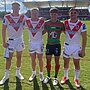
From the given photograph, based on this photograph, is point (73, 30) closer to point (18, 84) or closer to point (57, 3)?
point (18, 84)

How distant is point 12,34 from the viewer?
739cm

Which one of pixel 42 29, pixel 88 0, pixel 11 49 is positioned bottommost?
pixel 11 49

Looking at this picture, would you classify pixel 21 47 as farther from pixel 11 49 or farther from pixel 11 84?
pixel 11 84

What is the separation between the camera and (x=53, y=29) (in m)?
7.19

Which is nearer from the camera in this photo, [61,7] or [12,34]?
[12,34]

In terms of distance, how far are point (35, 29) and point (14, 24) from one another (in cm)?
52

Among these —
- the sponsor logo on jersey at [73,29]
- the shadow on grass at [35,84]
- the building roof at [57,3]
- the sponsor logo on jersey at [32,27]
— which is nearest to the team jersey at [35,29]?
the sponsor logo on jersey at [32,27]

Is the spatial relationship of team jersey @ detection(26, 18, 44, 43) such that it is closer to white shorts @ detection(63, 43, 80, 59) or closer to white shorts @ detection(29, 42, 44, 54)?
white shorts @ detection(29, 42, 44, 54)

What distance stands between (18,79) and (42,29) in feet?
4.78

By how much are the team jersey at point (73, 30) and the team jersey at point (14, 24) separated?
42.8 inches

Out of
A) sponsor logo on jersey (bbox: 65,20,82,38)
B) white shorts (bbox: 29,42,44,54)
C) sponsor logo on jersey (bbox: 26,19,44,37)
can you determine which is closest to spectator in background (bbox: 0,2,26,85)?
sponsor logo on jersey (bbox: 26,19,44,37)

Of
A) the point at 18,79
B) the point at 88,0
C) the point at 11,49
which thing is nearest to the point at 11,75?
the point at 18,79

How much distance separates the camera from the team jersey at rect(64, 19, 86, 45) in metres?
7.02

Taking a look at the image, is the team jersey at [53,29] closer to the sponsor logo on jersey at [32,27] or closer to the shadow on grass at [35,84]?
the sponsor logo on jersey at [32,27]
